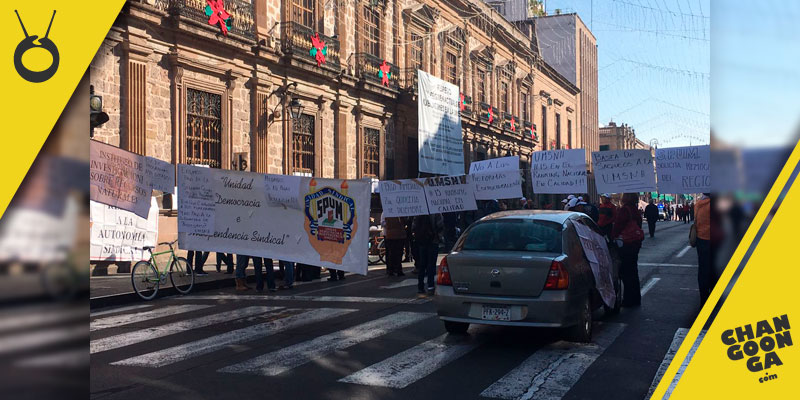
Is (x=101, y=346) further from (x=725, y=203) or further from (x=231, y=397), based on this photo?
(x=725, y=203)

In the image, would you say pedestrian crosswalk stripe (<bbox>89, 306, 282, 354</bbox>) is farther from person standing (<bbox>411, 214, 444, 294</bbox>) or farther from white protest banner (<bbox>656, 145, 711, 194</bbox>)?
white protest banner (<bbox>656, 145, 711, 194</bbox>)

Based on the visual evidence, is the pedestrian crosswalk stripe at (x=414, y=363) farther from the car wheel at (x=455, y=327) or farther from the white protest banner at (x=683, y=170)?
the white protest banner at (x=683, y=170)

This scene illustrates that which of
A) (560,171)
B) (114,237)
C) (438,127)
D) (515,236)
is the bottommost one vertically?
(114,237)

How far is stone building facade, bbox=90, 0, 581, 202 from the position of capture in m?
17.3

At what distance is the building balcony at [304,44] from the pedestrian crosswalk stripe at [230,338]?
14.4m

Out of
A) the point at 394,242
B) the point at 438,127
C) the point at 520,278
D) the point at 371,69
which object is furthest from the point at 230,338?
the point at 438,127

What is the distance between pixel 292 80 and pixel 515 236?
664 inches

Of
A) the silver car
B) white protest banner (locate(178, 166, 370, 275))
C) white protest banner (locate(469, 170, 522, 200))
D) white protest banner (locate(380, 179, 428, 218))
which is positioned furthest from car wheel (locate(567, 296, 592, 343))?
white protest banner (locate(469, 170, 522, 200))

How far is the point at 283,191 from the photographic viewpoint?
11617 millimetres

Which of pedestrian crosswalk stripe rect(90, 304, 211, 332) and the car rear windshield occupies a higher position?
the car rear windshield

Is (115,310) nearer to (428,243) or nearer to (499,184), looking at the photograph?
(428,243)

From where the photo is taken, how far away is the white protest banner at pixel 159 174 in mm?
11062

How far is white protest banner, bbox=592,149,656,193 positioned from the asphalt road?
292cm

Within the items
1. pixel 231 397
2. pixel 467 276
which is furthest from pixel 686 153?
pixel 231 397
